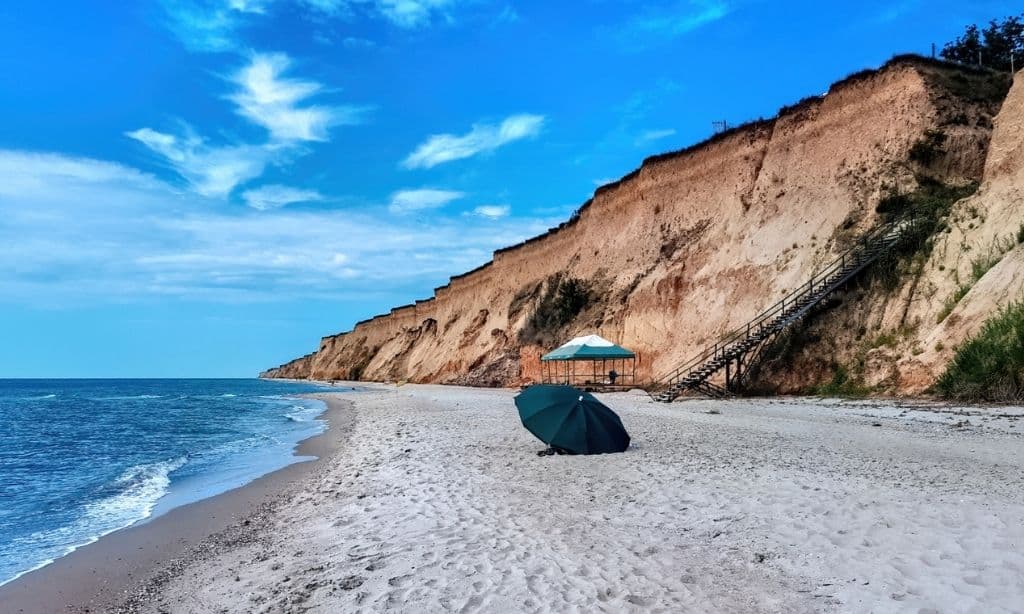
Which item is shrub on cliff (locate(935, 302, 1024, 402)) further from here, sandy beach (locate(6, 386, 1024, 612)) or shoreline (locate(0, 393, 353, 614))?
shoreline (locate(0, 393, 353, 614))

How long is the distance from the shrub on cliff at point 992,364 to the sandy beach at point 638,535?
334 cm

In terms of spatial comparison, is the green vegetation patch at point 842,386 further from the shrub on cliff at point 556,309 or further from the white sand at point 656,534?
the shrub on cliff at point 556,309

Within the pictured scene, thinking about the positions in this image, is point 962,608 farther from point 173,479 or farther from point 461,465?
point 173,479

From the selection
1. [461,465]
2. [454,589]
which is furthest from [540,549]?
[461,465]

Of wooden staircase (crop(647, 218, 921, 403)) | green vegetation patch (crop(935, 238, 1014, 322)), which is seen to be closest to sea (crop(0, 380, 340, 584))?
wooden staircase (crop(647, 218, 921, 403))

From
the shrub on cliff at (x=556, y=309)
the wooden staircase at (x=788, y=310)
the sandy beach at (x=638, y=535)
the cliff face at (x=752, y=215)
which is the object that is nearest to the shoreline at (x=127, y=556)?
the sandy beach at (x=638, y=535)

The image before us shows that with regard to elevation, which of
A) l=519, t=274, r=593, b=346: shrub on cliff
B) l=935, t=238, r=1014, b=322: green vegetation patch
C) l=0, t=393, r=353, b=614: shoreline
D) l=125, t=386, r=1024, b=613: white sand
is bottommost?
l=0, t=393, r=353, b=614: shoreline

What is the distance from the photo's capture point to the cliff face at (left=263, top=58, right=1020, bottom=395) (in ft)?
72.5

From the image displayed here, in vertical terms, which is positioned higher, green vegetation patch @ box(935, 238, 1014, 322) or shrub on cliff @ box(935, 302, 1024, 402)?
green vegetation patch @ box(935, 238, 1014, 322)

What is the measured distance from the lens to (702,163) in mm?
31500

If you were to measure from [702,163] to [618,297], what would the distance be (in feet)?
24.0

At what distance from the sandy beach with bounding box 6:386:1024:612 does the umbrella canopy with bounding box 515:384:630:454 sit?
269 mm

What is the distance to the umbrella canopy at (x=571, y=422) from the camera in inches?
400

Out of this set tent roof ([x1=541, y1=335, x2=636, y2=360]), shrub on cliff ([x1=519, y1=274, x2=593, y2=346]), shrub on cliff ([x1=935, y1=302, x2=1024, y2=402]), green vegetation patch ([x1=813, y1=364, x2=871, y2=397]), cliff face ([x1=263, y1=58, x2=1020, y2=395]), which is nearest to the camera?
shrub on cliff ([x1=935, y1=302, x2=1024, y2=402])
